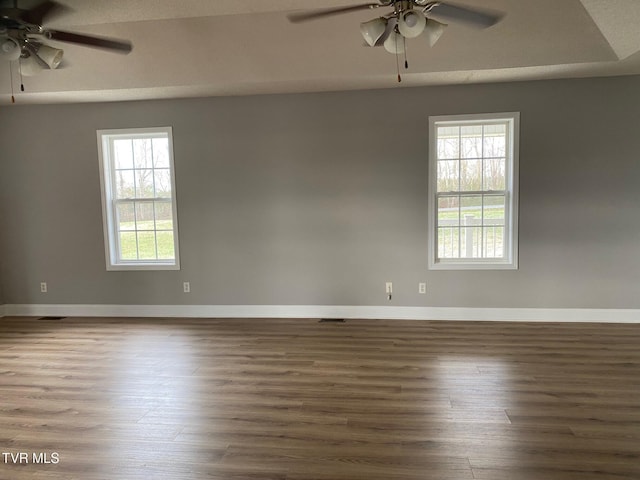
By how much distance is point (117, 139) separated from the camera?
4.72 metres

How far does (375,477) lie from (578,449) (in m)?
1.12

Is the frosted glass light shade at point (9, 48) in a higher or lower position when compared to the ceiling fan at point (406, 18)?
lower

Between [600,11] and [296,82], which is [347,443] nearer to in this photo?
[296,82]

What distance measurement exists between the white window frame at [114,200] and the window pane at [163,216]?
0.25 feet

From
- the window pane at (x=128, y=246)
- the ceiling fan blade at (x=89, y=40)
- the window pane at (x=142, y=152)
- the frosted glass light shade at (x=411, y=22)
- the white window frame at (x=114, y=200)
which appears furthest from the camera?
the window pane at (x=128, y=246)

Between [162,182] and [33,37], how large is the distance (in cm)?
214

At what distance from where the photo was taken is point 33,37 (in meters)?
2.69

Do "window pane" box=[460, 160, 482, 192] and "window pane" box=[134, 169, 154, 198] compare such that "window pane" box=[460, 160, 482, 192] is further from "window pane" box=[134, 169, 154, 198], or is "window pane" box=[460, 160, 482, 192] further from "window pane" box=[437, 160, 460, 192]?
"window pane" box=[134, 169, 154, 198]

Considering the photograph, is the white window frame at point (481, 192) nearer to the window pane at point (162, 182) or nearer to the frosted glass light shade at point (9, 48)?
the window pane at point (162, 182)

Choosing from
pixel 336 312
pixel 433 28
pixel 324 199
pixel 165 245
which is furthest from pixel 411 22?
pixel 165 245

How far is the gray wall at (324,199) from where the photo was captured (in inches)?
161

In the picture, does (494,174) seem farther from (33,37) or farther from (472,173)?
(33,37)

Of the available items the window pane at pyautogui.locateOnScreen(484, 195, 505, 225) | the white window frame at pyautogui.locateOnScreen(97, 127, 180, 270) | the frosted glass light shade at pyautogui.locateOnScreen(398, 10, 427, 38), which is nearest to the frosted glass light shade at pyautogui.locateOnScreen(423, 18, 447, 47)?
the frosted glass light shade at pyautogui.locateOnScreen(398, 10, 427, 38)

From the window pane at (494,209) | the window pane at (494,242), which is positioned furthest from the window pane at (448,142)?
the window pane at (494,242)
